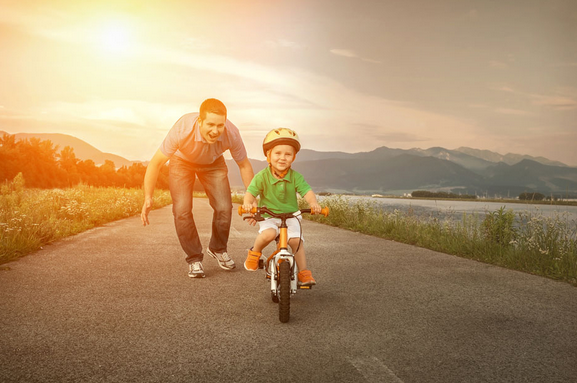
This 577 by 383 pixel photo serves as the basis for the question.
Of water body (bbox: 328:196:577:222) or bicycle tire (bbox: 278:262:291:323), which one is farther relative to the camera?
water body (bbox: 328:196:577:222)

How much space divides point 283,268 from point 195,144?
2444 mm

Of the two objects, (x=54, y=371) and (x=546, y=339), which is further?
(x=546, y=339)

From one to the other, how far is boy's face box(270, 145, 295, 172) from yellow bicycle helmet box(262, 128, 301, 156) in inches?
1.7

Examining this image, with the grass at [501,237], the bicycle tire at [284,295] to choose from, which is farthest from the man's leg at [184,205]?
the grass at [501,237]

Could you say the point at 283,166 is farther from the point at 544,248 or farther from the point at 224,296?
the point at 544,248

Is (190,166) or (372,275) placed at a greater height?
(190,166)

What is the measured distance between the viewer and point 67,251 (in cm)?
830

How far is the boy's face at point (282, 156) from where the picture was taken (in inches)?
184

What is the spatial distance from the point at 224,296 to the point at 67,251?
14.7 ft

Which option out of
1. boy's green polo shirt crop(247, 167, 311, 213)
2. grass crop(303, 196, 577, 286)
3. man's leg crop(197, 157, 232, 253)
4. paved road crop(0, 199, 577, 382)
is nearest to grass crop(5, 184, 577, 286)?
grass crop(303, 196, 577, 286)

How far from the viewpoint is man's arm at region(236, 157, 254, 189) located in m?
6.21

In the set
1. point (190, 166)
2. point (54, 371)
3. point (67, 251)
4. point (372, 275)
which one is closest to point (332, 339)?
point (54, 371)

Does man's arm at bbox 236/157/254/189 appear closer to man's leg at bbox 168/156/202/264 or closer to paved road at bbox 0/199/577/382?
man's leg at bbox 168/156/202/264

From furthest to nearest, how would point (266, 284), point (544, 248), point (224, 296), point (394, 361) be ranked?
1. point (544, 248)
2. point (266, 284)
3. point (224, 296)
4. point (394, 361)
